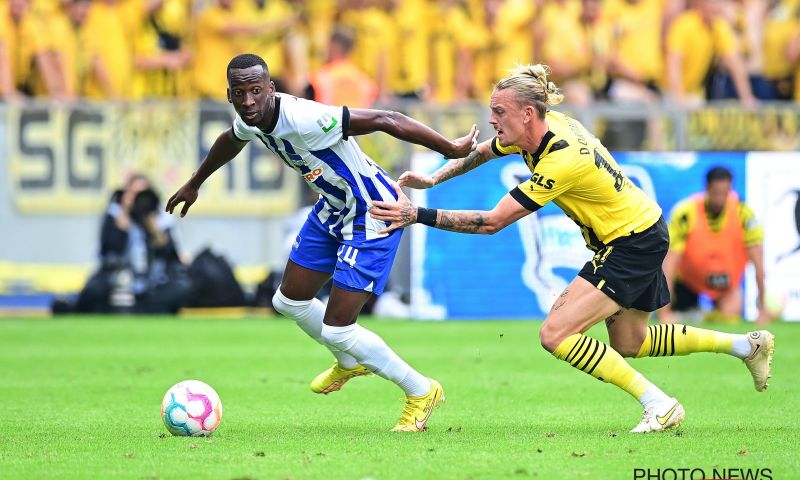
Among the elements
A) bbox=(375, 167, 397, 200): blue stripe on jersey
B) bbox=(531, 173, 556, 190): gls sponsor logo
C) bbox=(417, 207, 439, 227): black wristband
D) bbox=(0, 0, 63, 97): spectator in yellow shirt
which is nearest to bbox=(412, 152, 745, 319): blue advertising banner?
bbox=(0, 0, 63, 97): spectator in yellow shirt

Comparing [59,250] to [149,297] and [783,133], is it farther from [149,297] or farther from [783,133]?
[783,133]

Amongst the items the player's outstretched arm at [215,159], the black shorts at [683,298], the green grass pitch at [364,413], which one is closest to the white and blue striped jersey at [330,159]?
the player's outstretched arm at [215,159]

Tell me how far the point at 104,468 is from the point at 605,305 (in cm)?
314

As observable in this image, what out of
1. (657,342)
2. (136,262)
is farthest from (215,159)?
(136,262)

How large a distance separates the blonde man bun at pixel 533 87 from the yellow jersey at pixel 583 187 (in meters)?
0.16

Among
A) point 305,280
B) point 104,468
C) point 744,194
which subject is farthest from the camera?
point 744,194

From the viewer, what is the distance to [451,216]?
783 centimetres

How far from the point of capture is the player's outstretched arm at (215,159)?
8.59m

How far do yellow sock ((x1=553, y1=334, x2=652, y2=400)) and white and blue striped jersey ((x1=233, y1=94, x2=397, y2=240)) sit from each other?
1373mm

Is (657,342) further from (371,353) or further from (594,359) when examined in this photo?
(371,353)

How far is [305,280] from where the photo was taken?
8719mm

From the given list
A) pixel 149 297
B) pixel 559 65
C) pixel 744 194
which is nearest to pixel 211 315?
pixel 149 297

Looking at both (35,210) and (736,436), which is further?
(35,210)

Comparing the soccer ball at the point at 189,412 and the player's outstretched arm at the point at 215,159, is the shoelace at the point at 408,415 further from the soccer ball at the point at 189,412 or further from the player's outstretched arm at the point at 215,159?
the player's outstretched arm at the point at 215,159
